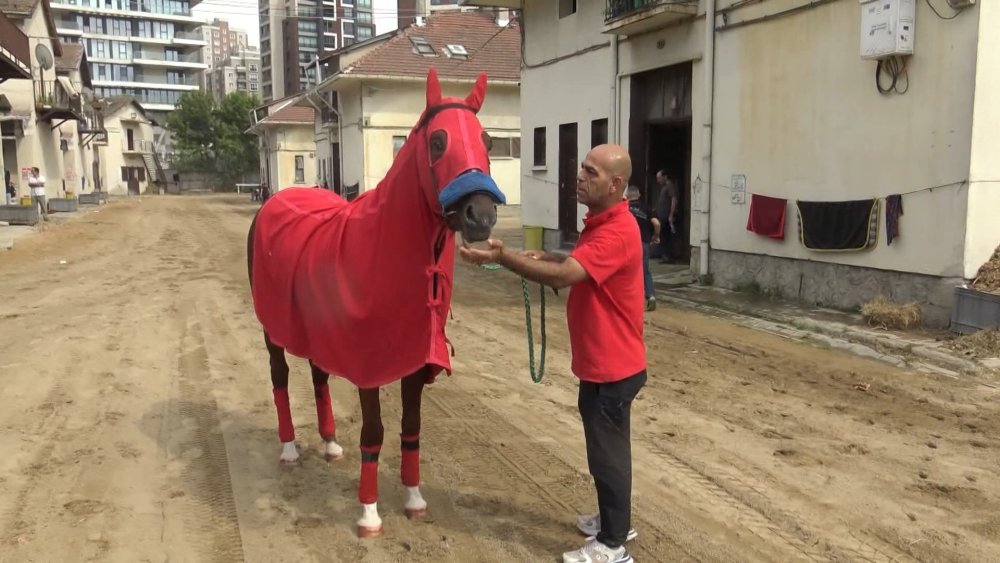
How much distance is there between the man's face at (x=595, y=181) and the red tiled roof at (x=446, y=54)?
22181 mm

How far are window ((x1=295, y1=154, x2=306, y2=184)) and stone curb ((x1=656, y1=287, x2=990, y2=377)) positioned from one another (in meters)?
33.5

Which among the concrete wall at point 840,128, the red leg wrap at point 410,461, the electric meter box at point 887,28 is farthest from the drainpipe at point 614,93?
the red leg wrap at point 410,461

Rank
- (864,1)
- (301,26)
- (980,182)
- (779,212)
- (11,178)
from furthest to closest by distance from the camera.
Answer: (301,26)
(11,178)
(779,212)
(864,1)
(980,182)

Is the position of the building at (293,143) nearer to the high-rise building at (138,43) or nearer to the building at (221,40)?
the high-rise building at (138,43)

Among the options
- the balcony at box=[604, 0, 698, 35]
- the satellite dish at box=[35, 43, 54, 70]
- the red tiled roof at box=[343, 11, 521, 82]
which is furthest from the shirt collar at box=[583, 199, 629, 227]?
the satellite dish at box=[35, 43, 54, 70]

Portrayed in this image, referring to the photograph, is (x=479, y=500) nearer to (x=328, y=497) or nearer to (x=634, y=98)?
(x=328, y=497)

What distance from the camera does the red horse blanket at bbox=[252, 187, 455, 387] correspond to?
132 inches

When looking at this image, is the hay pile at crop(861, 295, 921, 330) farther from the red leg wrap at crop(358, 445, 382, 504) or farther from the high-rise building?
the high-rise building

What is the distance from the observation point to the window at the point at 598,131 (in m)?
14.6

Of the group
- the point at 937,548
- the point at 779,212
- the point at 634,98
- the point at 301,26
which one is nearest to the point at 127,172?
the point at 301,26

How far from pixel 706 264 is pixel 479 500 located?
8591 mm

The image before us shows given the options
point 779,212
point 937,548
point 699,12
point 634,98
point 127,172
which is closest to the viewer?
point 937,548

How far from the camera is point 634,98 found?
44.5ft

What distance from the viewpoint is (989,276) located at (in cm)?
762
